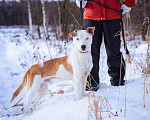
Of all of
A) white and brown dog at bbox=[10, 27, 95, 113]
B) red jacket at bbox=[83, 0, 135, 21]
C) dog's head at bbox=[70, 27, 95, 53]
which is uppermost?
red jacket at bbox=[83, 0, 135, 21]

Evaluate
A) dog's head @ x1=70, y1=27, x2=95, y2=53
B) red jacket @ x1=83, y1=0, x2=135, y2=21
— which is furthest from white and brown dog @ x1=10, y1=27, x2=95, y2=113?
red jacket @ x1=83, y1=0, x2=135, y2=21

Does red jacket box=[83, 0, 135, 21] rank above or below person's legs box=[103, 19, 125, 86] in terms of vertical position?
above

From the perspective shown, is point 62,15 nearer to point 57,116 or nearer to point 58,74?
point 58,74

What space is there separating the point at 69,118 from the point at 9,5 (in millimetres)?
39288

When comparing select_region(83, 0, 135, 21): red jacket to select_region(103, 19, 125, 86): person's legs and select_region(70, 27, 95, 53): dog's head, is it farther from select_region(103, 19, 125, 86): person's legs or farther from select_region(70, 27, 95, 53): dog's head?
select_region(70, 27, 95, 53): dog's head

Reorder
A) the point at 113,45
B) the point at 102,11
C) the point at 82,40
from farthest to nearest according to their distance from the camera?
the point at 113,45, the point at 102,11, the point at 82,40

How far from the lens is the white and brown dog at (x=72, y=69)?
2.13 m

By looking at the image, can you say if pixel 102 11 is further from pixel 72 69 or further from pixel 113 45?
pixel 72 69

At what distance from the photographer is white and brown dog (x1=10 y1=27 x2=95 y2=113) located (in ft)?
7.00

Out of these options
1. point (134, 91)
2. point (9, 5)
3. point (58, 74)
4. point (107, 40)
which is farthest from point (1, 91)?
point (9, 5)

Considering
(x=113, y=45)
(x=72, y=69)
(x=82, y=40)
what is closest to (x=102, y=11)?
(x=113, y=45)

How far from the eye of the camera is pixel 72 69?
90.2 inches

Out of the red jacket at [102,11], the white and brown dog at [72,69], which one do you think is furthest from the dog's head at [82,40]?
the red jacket at [102,11]

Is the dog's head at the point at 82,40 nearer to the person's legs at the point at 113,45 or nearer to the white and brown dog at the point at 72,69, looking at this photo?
the white and brown dog at the point at 72,69
